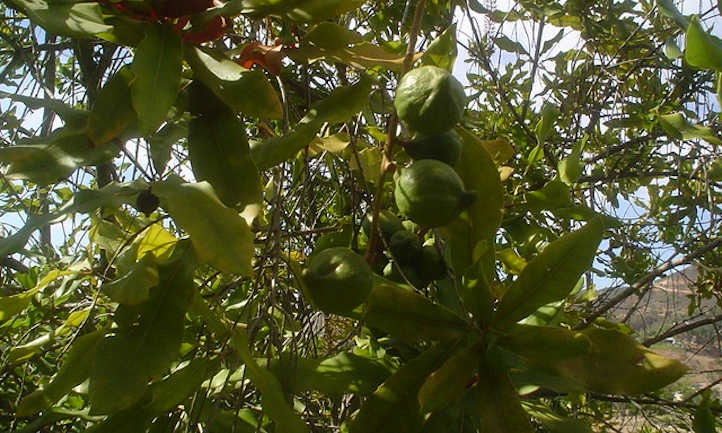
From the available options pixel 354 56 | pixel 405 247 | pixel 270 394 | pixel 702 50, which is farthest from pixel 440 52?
pixel 270 394

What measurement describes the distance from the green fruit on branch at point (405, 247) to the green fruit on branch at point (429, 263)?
0.01 meters

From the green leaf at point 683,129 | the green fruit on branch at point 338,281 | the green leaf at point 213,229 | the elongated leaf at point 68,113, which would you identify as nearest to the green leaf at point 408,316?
the green fruit on branch at point 338,281

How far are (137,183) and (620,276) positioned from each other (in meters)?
2.27

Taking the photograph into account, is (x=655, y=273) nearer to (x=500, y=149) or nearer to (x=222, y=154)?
(x=500, y=149)

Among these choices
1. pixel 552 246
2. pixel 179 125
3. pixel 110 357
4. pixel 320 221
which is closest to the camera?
pixel 110 357

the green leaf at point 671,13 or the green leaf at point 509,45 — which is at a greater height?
the green leaf at point 509,45

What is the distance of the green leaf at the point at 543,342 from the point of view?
0.80 metres

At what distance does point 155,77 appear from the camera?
2.54 ft

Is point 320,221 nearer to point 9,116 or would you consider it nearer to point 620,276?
point 9,116

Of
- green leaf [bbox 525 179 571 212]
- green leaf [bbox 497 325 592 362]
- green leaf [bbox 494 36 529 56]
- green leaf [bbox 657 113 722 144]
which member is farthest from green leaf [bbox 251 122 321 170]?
green leaf [bbox 494 36 529 56]

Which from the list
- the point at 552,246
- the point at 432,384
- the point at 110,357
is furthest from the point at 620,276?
the point at 110,357

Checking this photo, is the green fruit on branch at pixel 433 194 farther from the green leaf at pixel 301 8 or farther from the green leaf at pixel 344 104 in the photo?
the green leaf at pixel 301 8

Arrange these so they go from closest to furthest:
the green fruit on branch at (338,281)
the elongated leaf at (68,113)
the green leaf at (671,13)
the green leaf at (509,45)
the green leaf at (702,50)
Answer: the green fruit on branch at (338,281)
the elongated leaf at (68,113)
the green leaf at (702,50)
the green leaf at (671,13)
the green leaf at (509,45)

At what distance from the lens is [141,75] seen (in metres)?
0.76
